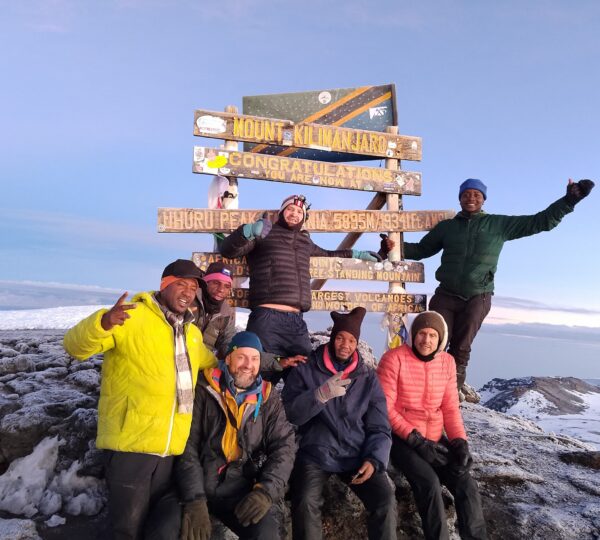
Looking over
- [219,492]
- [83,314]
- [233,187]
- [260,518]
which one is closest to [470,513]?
[260,518]

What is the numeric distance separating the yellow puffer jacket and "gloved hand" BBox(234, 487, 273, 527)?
0.68m

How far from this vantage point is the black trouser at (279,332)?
19.9 ft

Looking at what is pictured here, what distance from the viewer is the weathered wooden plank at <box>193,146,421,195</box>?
26.5 feet

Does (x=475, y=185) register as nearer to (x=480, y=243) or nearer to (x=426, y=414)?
(x=480, y=243)

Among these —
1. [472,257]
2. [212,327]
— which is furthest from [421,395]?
[472,257]

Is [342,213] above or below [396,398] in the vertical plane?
above

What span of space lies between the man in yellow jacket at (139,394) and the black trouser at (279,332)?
6.62 feet

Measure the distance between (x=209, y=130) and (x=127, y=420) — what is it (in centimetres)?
577

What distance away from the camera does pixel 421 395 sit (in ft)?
16.0

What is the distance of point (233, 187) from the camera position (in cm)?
823

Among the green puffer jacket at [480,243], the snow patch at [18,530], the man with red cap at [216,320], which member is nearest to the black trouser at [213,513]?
the snow patch at [18,530]

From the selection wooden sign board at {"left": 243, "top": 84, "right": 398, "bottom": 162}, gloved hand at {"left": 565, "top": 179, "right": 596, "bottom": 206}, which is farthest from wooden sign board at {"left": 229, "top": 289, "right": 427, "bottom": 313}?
gloved hand at {"left": 565, "top": 179, "right": 596, "bottom": 206}

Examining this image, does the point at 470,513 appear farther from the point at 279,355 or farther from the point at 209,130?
the point at 209,130

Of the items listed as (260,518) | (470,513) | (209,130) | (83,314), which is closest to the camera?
(260,518)
